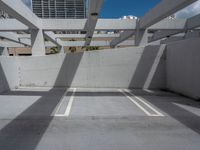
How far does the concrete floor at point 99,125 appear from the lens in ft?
12.5

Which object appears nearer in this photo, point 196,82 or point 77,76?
point 196,82

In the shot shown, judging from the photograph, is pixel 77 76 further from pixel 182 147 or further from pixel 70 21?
pixel 182 147

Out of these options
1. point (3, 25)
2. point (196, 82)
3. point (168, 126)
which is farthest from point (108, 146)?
point (3, 25)

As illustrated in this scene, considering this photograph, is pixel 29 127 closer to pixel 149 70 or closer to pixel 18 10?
pixel 18 10

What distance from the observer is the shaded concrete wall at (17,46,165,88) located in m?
11.1

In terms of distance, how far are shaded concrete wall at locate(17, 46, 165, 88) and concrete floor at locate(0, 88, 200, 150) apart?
395 centimetres

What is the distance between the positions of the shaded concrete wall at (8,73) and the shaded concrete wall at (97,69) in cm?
48

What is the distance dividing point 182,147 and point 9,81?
8.66 metres

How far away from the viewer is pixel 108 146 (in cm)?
373

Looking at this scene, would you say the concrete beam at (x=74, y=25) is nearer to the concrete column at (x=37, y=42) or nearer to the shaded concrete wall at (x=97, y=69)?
the concrete column at (x=37, y=42)

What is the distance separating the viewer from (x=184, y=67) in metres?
8.90

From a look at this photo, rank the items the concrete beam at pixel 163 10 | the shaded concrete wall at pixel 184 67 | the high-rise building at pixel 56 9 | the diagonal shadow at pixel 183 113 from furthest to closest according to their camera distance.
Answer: the high-rise building at pixel 56 9
the shaded concrete wall at pixel 184 67
the concrete beam at pixel 163 10
the diagonal shadow at pixel 183 113

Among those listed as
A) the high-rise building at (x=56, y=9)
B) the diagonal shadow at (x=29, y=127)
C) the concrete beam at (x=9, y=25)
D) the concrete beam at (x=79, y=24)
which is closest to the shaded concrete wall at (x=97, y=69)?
the concrete beam at (x=79, y=24)

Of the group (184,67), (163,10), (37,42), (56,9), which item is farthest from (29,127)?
(56,9)
